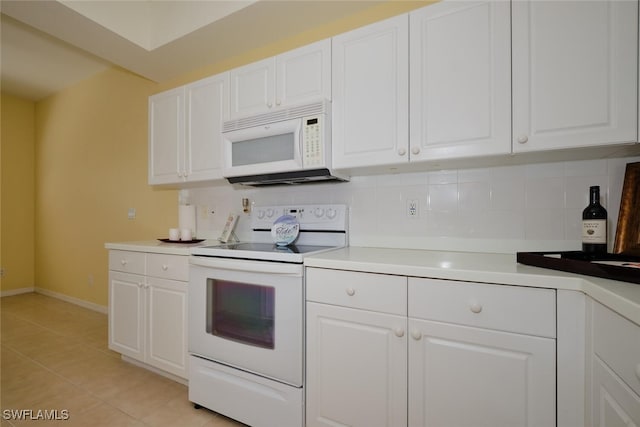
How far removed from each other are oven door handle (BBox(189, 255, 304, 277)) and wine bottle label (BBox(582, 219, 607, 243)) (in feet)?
3.94

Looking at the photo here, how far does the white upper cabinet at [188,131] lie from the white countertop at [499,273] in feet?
4.00

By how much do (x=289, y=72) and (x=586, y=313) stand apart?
5.73 feet

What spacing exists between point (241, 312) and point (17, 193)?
15.6ft

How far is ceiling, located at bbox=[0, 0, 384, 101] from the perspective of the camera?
1870 mm

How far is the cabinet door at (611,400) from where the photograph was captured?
700mm

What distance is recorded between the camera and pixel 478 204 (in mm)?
1578

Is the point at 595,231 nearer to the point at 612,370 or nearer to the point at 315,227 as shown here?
the point at 612,370

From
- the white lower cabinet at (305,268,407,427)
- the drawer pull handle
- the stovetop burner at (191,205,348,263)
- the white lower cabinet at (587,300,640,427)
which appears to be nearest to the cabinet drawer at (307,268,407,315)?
the white lower cabinet at (305,268,407,427)

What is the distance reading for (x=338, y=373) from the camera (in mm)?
1305

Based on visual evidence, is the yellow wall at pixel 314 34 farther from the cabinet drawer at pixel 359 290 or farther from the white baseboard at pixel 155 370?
the white baseboard at pixel 155 370

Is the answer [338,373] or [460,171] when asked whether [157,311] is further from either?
[460,171]

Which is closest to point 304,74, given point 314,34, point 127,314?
point 314,34

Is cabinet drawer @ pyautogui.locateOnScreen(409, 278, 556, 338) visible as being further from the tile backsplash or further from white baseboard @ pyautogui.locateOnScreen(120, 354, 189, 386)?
white baseboard @ pyautogui.locateOnScreen(120, 354, 189, 386)

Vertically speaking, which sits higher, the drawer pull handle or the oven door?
the drawer pull handle
